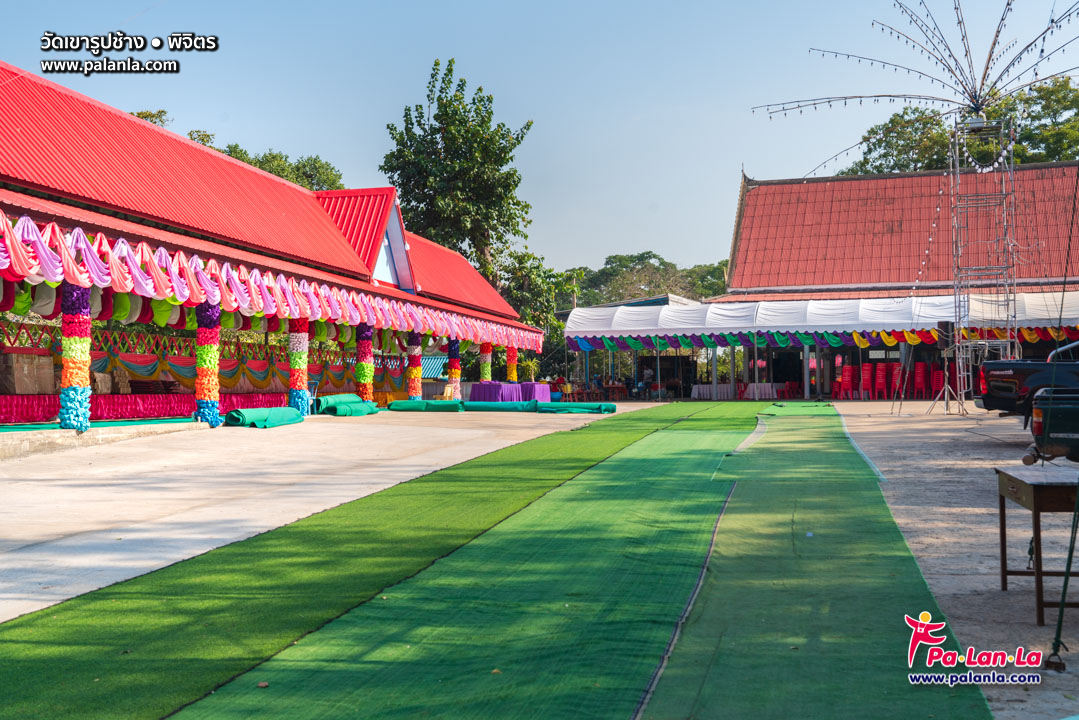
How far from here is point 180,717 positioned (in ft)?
14.1


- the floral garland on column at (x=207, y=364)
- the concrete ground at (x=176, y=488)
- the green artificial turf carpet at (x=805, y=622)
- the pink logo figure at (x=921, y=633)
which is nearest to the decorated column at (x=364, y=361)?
the concrete ground at (x=176, y=488)

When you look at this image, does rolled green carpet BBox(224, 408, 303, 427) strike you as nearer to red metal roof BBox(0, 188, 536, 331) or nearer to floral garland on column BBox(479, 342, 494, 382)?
red metal roof BBox(0, 188, 536, 331)

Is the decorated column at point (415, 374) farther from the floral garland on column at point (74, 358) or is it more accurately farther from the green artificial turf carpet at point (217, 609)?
the green artificial turf carpet at point (217, 609)

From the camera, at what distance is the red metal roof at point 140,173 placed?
614 inches

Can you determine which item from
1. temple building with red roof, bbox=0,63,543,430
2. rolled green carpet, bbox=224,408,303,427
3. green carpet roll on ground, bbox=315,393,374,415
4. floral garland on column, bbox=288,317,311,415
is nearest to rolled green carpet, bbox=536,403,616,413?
temple building with red roof, bbox=0,63,543,430

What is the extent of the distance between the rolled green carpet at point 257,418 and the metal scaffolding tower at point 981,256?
16.2m

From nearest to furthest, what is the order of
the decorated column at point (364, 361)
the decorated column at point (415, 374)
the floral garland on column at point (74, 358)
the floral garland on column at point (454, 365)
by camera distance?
the floral garland on column at point (74, 358), the decorated column at point (364, 361), the decorated column at point (415, 374), the floral garland on column at point (454, 365)

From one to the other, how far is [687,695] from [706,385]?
33393mm

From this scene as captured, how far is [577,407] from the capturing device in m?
26.6

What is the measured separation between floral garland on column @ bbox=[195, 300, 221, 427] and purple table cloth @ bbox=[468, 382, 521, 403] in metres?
11.9

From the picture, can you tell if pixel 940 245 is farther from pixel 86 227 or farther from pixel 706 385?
pixel 86 227

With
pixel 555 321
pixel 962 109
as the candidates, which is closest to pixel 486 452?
pixel 962 109

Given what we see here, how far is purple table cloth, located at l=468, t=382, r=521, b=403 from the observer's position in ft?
98.9

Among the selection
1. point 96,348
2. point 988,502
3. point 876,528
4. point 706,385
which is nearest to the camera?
point 876,528
